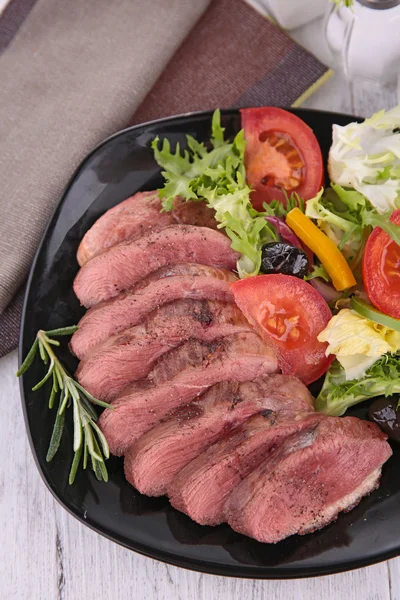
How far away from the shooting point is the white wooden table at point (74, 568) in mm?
3396

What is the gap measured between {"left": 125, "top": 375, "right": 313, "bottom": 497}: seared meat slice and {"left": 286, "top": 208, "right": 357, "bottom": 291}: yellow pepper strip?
0.55 meters

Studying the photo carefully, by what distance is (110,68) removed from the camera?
3900 mm

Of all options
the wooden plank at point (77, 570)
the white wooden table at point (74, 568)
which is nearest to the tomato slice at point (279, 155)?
the white wooden table at point (74, 568)

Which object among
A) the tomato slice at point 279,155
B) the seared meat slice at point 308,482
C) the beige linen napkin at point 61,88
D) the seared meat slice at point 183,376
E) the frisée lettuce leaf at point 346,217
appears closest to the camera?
the seared meat slice at point 308,482

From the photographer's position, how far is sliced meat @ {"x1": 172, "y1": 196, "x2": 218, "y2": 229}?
135 inches

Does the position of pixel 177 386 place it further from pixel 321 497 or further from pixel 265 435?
pixel 321 497

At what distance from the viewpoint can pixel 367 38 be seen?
3.70 metres

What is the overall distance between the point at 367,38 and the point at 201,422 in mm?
2248

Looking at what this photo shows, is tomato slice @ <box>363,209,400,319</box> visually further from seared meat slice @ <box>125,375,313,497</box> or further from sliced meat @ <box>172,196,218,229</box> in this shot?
sliced meat @ <box>172,196,218,229</box>

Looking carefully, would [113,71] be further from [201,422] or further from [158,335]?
[201,422]

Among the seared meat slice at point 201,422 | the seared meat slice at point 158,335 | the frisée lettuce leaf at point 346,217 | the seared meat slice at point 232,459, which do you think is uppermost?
the seared meat slice at point 158,335

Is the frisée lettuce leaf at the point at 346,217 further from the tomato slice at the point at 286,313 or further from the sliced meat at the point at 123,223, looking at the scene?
the sliced meat at the point at 123,223

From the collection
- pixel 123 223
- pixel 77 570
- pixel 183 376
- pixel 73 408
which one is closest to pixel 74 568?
pixel 77 570

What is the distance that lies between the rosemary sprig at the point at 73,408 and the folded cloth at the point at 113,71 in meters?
0.83
